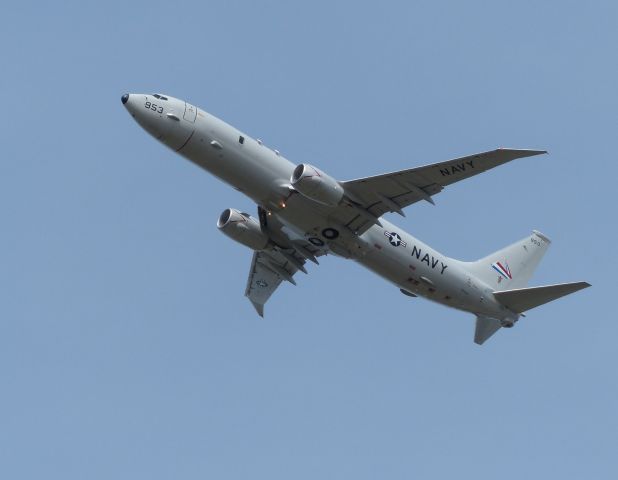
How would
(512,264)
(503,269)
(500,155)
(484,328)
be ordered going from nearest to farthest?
(500,155)
(484,328)
(503,269)
(512,264)

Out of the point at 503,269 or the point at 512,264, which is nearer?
the point at 503,269

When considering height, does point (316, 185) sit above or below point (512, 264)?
below

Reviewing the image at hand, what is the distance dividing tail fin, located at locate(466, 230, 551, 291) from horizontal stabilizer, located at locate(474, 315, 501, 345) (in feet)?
5.79

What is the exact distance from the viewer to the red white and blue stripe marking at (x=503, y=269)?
65.1m

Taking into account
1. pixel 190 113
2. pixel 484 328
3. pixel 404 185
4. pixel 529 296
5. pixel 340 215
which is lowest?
pixel 484 328

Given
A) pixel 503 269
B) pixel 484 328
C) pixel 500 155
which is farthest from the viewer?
pixel 503 269

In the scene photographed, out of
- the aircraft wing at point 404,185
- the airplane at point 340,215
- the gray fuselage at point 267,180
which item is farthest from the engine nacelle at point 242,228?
the aircraft wing at point 404,185

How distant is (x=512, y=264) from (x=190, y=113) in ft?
70.1

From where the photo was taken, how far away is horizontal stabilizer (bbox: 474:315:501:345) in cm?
6369

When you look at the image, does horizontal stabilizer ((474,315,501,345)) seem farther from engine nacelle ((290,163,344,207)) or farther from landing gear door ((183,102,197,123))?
landing gear door ((183,102,197,123))

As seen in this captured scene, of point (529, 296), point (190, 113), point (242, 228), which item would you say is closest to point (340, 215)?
point (242, 228)

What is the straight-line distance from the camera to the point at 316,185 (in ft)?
180

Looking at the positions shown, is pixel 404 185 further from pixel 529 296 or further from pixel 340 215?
pixel 529 296

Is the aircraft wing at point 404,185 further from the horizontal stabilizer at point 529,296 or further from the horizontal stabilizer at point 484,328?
the horizontal stabilizer at point 484,328
